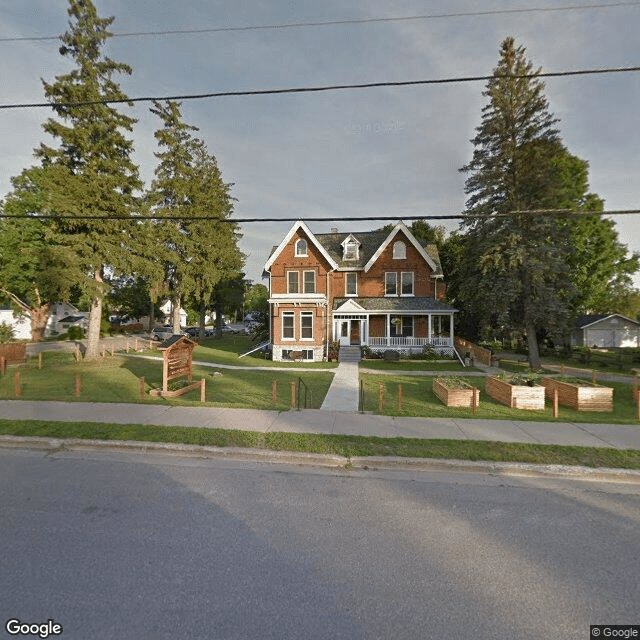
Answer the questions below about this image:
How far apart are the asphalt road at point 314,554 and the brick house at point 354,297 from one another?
1907cm

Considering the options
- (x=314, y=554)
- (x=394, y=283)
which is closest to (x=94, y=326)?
(x=394, y=283)

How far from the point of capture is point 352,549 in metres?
3.85

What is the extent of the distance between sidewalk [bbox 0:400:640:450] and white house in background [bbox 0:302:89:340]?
34446 millimetres

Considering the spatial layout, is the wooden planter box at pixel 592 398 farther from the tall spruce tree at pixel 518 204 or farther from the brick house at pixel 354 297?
the brick house at pixel 354 297

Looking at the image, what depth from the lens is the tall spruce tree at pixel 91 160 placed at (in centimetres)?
1906

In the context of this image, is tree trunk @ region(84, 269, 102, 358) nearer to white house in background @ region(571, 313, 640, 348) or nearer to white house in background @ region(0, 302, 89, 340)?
white house in background @ region(0, 302, 89, 340)

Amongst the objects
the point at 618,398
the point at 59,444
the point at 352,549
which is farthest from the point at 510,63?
the point at 59,444

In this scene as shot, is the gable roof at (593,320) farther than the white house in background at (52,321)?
No

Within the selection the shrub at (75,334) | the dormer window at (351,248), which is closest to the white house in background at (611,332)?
the dormer window at (351,248)

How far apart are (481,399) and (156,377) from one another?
14170 mm

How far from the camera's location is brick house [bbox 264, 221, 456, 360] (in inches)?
966

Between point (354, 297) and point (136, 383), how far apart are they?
17.1m

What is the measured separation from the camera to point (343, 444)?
22.5 feet

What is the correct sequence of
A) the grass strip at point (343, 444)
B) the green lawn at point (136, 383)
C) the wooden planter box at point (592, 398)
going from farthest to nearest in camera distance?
the green lawn at point (136, 383), the wooden planter box at point (592, 398), the grass strip at point (343, 444)
